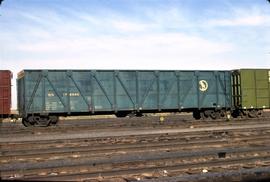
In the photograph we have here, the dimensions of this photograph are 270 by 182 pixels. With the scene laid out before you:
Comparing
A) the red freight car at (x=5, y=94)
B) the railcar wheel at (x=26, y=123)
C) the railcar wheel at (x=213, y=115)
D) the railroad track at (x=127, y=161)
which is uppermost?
the red freight car at (x=5, y=94)

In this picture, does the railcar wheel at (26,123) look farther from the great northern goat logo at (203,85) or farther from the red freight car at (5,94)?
the great northern goat logo at (203,85)

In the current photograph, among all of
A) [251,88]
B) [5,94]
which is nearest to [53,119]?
[5,94]

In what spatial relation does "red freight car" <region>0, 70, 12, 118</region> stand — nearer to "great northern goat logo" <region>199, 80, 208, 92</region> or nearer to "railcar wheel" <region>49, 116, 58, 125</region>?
"railcar wheel" <region>49, 116, 58, 125</region>

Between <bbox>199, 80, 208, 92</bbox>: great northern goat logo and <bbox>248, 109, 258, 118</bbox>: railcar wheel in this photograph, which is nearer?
<bbox>199, 80, 208, 92</bbox>: great northern goat logo

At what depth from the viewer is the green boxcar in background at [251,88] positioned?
27812 mm

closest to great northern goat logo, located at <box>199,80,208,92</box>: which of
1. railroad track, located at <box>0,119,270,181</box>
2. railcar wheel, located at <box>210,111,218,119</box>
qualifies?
railcar wheel, located at <box>210,111,218,119</box>

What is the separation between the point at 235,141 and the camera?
1392 centimetres

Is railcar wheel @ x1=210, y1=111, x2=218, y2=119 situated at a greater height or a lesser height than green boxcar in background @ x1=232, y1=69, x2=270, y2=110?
lesser

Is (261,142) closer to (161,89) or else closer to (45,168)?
(45,168)

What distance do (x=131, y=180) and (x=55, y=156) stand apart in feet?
11.3

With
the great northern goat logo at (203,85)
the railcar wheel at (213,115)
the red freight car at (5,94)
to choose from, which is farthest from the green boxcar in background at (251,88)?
the red freight car at (5,94)

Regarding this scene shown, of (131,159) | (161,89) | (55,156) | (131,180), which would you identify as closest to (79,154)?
(55,156)

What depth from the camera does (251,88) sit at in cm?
2806

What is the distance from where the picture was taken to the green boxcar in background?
27812 millimetres
